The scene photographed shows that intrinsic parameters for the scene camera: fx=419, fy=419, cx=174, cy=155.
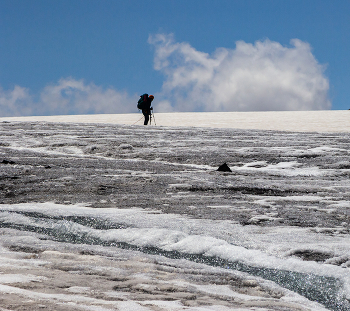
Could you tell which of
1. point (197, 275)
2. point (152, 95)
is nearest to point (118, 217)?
point (197, 275)

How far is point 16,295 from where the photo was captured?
2.03m

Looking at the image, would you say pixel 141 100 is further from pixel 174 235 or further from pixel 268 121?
pixel 174 235

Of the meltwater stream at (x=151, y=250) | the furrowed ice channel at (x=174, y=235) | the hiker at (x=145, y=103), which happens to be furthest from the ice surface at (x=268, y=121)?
the meltwater stream at (x=151, y=250)

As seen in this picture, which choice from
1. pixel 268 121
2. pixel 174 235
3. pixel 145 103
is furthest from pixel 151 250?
pixel 268 121

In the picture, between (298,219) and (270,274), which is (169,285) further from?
(298,219)

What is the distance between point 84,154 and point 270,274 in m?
6.61

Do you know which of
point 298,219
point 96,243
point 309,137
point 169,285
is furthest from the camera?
point 309,137

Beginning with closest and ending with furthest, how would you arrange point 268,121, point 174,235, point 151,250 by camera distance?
point 151,250
point 174,235
point 268,121

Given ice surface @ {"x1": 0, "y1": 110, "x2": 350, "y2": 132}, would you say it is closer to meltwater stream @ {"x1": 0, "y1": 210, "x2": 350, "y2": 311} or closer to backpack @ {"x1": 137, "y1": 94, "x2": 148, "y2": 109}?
backpack @ {"x1": 137, "y1": 94, "x2": 148, "y2": 109}

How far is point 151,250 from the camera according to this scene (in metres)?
3.16

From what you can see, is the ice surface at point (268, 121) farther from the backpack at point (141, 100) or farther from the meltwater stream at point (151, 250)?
the meltwater stream at point (151, 250)

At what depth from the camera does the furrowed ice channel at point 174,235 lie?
2248mm

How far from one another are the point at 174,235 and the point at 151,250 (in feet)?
0.90

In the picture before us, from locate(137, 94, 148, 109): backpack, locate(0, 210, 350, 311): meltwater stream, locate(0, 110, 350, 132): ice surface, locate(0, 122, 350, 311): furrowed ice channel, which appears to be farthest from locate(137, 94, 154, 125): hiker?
locate(0, 210, 350, 311): meltwater stream
